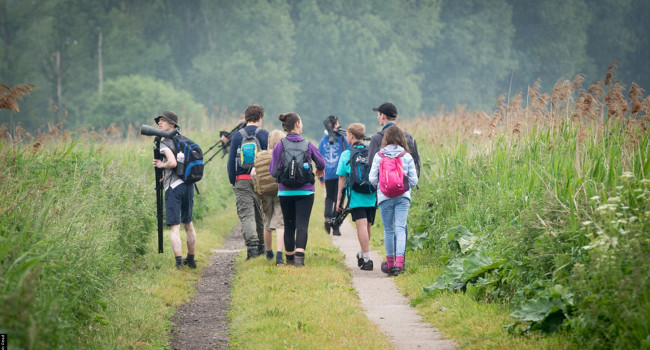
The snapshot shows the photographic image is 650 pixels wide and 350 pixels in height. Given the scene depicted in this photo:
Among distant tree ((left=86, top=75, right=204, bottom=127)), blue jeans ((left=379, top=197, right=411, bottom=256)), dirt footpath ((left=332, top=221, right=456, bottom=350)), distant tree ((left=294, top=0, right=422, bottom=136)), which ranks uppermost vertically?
distant tree ((left=294, top=0, right=422, bottom=136))

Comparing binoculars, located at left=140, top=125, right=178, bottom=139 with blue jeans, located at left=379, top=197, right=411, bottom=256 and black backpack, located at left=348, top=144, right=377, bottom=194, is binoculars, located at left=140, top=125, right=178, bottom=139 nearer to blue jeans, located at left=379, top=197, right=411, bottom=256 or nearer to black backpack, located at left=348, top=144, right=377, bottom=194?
black backpack, located at left=348, top=144, right=377, bottom=194

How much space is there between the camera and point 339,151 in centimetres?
1248

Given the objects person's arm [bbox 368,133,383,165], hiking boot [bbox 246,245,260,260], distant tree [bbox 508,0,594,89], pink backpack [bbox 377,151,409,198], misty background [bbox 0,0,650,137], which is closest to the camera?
pink backpack [bbox 377,151,409,198]

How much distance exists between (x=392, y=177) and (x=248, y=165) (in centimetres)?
228

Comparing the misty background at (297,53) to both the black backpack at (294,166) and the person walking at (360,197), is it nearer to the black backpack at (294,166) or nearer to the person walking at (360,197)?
the person walking at (360,197)

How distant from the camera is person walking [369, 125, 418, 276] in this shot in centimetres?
877

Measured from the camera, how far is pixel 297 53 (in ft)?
224

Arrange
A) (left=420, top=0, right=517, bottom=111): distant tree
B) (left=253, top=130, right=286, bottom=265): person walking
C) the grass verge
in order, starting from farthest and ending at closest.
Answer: (left=420, top=0, right=517, bottom=111): distant tree, (left=253, top=130, right=286, bottom=265): person walking, the grass verge

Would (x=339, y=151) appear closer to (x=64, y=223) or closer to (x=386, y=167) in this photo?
(x=386, y=167)

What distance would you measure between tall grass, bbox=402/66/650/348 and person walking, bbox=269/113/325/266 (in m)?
1.78

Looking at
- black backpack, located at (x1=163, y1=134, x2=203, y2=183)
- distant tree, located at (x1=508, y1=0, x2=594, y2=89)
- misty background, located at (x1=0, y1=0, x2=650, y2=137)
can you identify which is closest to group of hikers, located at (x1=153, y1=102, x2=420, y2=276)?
black backpack, located at (x1=163, y1=134, x2=203, y2=183)

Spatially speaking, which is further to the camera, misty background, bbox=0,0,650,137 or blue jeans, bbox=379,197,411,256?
misty background, bbox=0,0,650,137

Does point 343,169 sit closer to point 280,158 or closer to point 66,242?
point 280,158

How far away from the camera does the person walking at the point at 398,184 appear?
8773 millimetres
